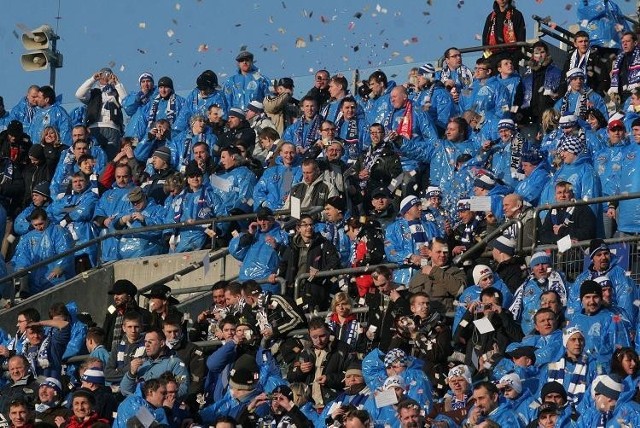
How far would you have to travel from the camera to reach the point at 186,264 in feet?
82.3

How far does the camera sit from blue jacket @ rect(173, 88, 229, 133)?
29094mm

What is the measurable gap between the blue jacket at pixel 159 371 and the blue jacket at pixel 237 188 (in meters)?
4.44

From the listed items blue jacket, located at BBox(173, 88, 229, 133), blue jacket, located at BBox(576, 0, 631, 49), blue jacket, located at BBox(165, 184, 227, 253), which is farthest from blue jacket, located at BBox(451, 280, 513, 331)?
blue jacket, located at BBox(173, 88, 229, 133)

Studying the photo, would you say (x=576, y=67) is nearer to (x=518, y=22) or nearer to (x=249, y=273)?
(x=518, y=22)

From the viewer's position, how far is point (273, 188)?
25203 mm

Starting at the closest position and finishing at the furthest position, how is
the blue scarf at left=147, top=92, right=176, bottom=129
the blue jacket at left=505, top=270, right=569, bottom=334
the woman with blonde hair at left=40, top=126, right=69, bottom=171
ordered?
1. the blue jacket at left=505, top=270, right=569, bottom=334
2. the woman with blonde hair at left=40, top=126, right=69, bottom=171
3. the blue scarf at left=147, top=92, right=176, bottom=129

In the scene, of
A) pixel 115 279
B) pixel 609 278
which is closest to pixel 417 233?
pixel 609 278

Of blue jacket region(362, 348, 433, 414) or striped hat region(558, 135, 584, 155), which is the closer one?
blue jacket region(362, 348, 433, 414)

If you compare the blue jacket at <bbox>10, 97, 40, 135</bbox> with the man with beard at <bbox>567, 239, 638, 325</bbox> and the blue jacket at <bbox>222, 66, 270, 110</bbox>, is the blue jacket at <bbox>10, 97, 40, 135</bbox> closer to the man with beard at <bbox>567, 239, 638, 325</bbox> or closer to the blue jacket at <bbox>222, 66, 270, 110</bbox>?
the blue jacket at <bbox>222, 66, 270, 110</bbox>

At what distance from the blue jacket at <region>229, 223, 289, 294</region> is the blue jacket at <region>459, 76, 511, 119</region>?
3320 millimetres

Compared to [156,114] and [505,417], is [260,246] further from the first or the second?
[156,114]

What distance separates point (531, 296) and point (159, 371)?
11.6 ft

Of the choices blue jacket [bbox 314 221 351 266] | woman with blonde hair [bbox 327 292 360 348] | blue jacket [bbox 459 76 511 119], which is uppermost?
blue jacket [bbox 459 76 511 119]

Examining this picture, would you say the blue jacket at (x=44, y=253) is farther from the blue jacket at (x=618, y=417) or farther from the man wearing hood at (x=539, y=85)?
the blue jacket at (x=618, y=417)
